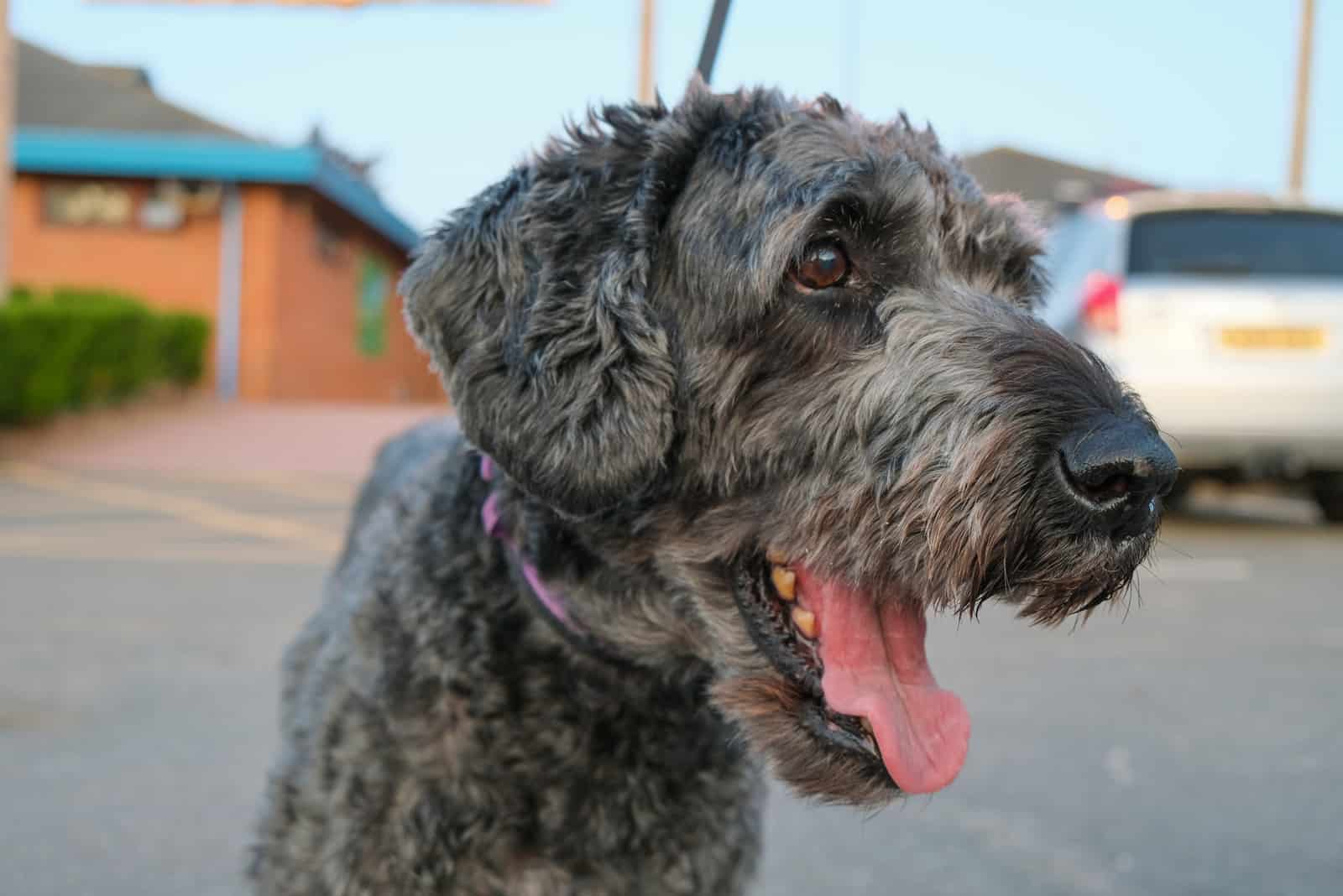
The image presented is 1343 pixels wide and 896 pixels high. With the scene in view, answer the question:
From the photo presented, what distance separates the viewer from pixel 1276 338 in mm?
9062

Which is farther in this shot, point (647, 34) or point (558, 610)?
point (647, 34)

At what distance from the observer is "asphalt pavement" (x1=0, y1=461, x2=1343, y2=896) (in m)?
3.51

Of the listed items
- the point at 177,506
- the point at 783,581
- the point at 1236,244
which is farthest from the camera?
the point at 177,506

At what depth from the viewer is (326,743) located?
254 cm

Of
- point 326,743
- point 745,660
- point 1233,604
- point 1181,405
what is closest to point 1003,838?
point 745,660

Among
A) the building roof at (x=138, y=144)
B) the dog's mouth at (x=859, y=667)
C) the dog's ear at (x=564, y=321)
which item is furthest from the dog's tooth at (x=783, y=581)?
the building roof at (x=138, y=144)

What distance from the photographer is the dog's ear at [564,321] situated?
89.9 inches

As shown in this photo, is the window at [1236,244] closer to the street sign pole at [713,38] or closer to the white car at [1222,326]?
the white car at [1222,326]

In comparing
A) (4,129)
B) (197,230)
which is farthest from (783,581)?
(197,230)

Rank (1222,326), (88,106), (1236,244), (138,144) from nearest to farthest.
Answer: (1222,326), (1236,244), (138,144), (88,106)

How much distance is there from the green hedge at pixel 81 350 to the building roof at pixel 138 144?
3.59m

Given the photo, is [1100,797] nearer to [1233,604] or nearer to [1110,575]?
[1110,575]

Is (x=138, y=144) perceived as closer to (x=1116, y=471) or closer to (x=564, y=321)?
(x=564, y=321)

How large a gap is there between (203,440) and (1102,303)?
10645 millimetres
